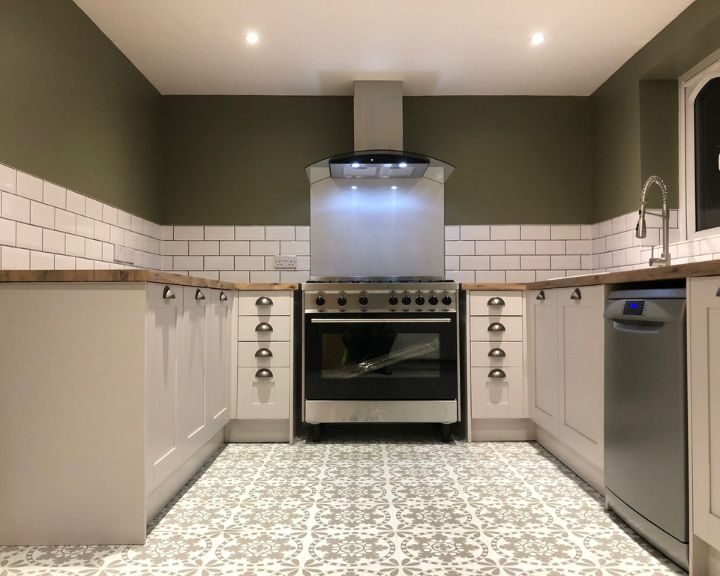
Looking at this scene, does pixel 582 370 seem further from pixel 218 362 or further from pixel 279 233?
pixel 279 233

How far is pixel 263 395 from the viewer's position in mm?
2750

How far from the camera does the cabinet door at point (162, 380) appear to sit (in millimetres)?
→ 1613

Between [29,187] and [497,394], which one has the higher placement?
[29,187]

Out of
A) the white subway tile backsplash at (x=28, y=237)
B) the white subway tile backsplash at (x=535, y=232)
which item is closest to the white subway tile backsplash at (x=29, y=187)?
the white subway tile backsplash at (x=28, y=237)

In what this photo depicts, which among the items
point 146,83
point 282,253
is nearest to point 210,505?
point 282,253

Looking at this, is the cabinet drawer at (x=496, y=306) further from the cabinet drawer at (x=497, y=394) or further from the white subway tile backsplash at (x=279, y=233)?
the white subway tile backsplash at (x=279, y=233)

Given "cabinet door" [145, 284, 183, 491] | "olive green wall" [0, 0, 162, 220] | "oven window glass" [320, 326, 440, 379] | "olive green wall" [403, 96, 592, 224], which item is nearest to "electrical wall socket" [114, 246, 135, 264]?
"olive green wall" [0, 0, 162, 220]

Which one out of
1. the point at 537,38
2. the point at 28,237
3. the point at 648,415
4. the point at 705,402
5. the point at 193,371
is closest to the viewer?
the point at 705,402

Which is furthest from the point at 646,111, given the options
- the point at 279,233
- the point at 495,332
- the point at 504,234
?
the point at 279,233

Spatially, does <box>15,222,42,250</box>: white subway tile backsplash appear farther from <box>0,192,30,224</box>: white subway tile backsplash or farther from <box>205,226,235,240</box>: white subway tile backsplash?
<box>205,226,235,240</box>: white subway tile backsplash

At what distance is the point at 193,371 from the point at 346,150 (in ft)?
6.61

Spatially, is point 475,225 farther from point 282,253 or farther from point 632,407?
point 632,407

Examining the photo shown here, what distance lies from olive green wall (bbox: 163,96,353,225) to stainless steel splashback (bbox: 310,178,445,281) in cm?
23

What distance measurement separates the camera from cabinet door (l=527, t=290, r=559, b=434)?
235 cm
